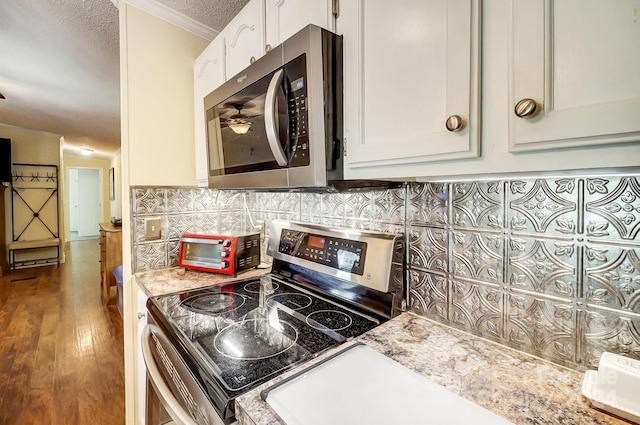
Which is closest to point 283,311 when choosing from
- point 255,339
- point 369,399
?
point 255,339

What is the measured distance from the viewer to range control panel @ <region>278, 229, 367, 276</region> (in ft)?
3.55

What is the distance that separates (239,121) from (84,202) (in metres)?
9.39

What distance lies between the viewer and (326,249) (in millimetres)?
1207

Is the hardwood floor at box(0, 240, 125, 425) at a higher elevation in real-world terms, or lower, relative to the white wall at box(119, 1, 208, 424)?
lower

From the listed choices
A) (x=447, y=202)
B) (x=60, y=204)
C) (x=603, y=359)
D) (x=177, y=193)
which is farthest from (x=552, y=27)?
(x=60, y=204)

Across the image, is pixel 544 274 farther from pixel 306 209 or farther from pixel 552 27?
pixel 306 209

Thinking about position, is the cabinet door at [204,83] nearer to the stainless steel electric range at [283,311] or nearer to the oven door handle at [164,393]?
the stainless steel electric range at [283,311]

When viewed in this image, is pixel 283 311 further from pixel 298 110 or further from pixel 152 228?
pixel 152 228

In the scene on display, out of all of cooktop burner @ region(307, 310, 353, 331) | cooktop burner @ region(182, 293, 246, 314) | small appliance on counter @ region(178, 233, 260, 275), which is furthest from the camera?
small appliance on counter @ region(178, 233, 260, 275)

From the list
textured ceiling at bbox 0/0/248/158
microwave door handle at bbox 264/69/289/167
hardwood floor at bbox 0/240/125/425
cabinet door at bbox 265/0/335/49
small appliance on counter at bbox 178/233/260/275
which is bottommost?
hardwood floor at bbox 0/240/125/425

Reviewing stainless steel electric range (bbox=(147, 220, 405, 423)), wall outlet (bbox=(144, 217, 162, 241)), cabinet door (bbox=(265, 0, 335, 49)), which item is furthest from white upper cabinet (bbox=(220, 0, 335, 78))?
wall outlet (bbox=(144, 217, 162, 241))

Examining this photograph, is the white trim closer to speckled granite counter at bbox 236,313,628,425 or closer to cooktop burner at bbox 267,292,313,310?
cooktop burner at bbox 267,292,313,310

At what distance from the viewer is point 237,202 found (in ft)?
6.16

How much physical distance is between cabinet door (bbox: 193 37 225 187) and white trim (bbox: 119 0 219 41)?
22cm
